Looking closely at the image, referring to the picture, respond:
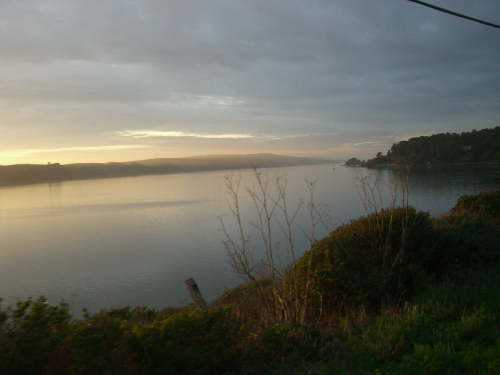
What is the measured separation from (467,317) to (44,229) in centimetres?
2296

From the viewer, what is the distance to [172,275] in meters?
12.9

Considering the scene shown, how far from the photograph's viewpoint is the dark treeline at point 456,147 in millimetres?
56469

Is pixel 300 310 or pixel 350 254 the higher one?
pixel 350 254

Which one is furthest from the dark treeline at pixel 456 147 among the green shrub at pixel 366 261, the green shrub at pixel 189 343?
the green shrub at pixel 189 343

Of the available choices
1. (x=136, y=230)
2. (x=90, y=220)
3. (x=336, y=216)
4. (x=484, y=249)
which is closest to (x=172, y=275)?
(x=136, y=230)

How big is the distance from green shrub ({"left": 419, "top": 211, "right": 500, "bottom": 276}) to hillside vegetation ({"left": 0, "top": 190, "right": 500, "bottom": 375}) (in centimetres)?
7

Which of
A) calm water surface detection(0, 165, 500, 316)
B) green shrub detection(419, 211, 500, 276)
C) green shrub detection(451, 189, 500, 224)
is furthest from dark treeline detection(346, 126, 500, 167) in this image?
green shrub detection(419, 211, 500, 276)

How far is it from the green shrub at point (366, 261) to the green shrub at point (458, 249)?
29cm

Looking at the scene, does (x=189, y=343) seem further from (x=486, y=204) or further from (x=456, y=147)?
(x=456, y=147)

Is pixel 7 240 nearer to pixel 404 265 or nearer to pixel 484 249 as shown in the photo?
pixel 404 265

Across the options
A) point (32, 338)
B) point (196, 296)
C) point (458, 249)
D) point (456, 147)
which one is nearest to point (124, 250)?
point (196, 296)

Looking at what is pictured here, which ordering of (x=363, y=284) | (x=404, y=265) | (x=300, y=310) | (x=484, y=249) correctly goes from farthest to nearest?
(x=484, y=249)
(x=404, y=265)
(x=363, y=284)
(x=300, y=310)

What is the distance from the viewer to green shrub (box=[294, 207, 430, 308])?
5801 mm

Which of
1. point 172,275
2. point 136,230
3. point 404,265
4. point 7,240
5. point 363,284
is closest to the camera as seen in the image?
point 363,284
